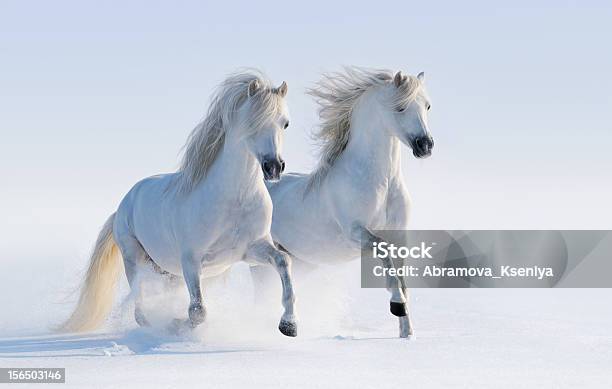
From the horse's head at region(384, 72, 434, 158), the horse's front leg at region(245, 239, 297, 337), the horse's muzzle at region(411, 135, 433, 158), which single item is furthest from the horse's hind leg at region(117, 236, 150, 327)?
the horse's muzzle at region(411, 135, 433, 158)

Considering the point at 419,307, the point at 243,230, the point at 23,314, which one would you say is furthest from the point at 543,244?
the point at 23,314

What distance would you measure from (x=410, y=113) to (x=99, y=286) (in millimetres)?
3712

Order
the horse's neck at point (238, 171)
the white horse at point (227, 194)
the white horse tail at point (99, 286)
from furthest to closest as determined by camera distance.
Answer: the white horse tail at point (99, 286), the horse's neck at point (238, 171), the white horse at point (227, 194)

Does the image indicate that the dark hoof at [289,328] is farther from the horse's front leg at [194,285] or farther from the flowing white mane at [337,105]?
the flowing white mane at [337,105]

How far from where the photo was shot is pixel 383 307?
11305 millimetres

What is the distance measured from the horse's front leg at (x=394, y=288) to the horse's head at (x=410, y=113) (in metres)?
0.89

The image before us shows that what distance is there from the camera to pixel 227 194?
7.92 meters

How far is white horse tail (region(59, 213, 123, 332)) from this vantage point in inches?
387

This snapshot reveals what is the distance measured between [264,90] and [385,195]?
1.81 m

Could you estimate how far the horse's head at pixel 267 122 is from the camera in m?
7.36

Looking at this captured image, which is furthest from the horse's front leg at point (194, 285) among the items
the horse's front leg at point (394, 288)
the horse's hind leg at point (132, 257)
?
the horse's front leg at point (394, 288)

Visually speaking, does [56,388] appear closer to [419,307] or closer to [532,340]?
Answer: [532,340]

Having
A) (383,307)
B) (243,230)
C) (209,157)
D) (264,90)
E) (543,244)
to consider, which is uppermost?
(264,90)

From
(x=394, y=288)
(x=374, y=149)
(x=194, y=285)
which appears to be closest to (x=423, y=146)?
(x=374, y=149)
